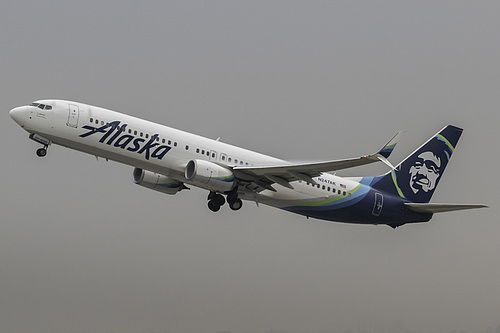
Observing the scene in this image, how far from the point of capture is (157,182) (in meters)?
50.2

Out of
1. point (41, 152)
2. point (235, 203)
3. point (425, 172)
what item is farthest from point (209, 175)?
point (425, 172)

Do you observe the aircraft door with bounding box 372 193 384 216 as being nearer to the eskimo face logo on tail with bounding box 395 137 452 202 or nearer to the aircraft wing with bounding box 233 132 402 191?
the eskimo face logo on tail with bounding box 395 137 452 202

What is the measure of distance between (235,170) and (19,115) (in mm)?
11843

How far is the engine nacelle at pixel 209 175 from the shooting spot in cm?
4425

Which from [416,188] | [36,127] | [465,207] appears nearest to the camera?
[36,127]

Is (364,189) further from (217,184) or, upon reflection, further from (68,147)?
(68,147)

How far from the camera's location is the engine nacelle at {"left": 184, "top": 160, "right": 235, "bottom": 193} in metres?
44.2

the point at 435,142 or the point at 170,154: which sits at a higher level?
the point at 435,142

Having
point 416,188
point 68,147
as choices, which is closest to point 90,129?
point 68,147

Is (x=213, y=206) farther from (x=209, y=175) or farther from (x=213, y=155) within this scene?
(x=209, y=175)

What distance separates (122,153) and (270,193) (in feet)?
29.9

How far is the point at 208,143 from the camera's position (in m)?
46.0

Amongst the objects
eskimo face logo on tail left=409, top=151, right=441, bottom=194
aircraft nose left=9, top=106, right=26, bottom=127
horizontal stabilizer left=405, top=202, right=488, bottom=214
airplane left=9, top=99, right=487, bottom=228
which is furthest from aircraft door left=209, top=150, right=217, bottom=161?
eskimo face logo on tail left=409, top=151, right=441, bottom=194

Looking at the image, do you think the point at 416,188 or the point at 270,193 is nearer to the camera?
the point at 270,193
